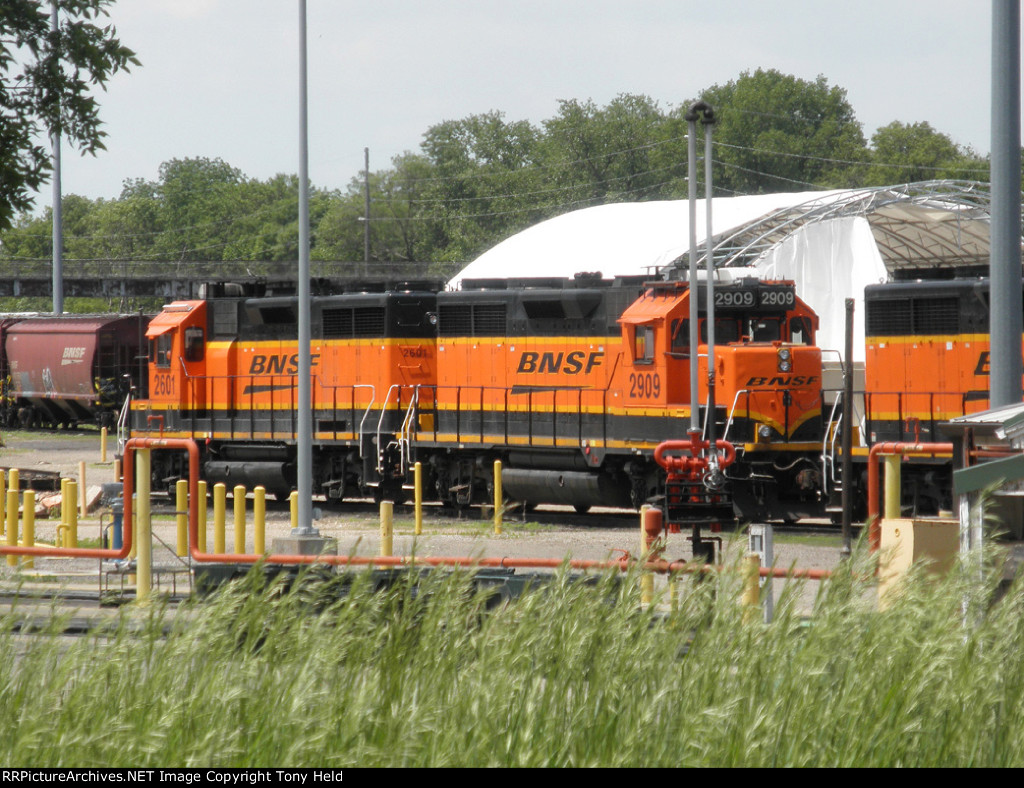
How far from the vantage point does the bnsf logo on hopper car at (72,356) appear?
132 ft

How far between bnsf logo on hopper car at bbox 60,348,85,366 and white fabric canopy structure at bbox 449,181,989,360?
1222 cm

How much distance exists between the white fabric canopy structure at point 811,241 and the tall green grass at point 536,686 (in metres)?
24.8

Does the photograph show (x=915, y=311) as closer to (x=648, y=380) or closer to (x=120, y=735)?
(x=648, y=380)

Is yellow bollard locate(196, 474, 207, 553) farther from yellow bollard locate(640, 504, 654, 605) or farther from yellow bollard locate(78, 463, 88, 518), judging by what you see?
yellow bollard locate(78, 463, 88, 518)

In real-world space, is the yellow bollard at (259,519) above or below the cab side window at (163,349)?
below

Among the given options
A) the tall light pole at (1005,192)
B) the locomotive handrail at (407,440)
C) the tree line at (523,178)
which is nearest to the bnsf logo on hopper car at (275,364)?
the locomotive handrail at (407,440)

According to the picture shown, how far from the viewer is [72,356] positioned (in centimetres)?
4056

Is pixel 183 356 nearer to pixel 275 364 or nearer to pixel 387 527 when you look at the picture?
pixel 275 364

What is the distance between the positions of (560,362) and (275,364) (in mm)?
6030

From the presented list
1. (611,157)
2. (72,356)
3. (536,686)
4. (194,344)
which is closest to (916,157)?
(611,157)

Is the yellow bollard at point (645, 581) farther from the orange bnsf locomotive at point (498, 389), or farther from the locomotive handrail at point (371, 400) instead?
the locomotive handrail at point (371, 400)

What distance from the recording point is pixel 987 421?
25.8 ft

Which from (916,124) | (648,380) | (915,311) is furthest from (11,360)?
(916,124)

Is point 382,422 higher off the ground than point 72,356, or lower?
lower
